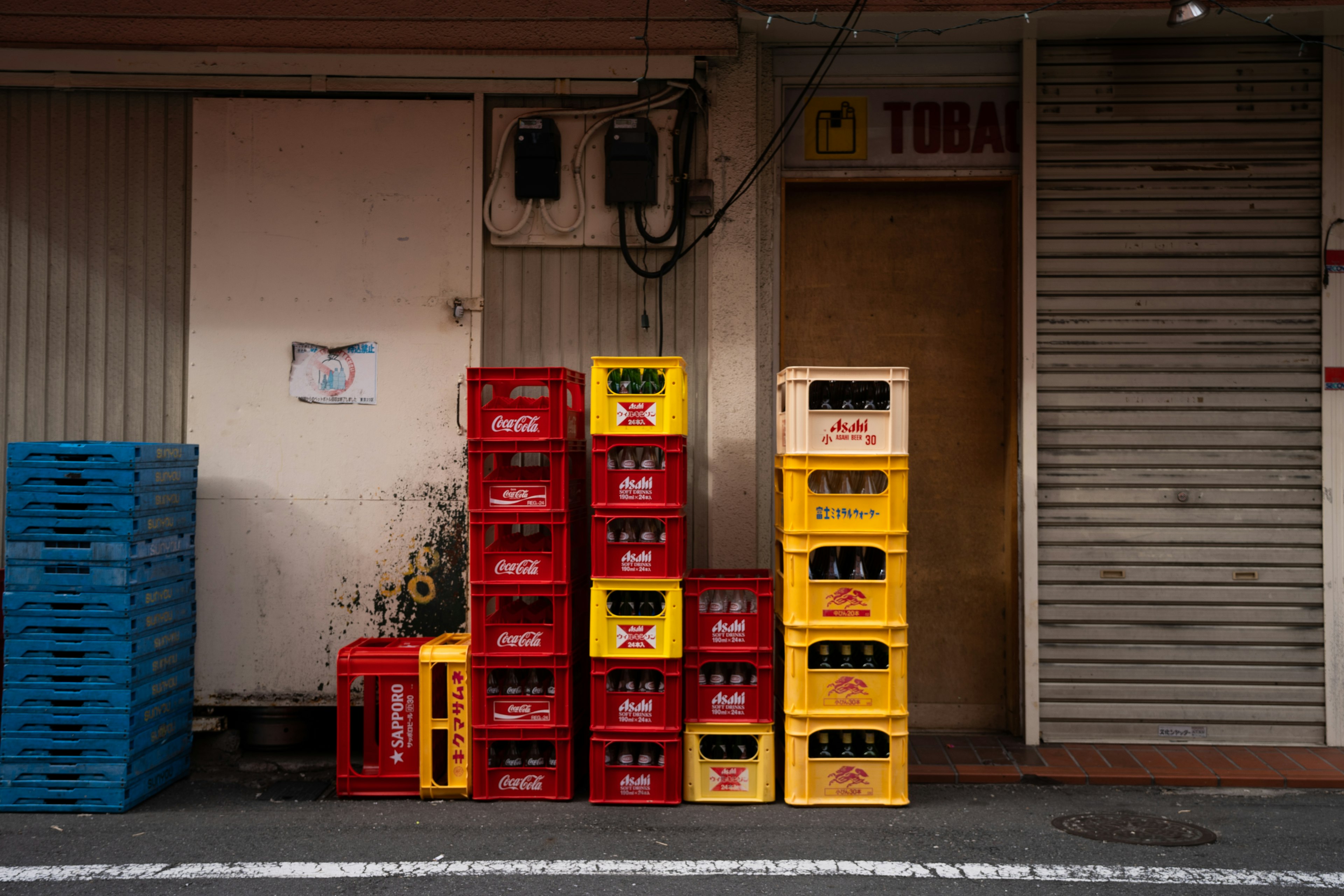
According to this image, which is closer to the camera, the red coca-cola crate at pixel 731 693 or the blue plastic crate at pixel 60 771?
the blue plastic crate at pixel 60 771

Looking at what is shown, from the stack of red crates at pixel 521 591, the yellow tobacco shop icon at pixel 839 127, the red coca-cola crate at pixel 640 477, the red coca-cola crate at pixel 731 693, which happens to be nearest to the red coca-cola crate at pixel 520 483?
the stack of red crates at pixel 521 591

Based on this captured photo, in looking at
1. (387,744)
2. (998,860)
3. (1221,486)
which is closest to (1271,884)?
(998,860)

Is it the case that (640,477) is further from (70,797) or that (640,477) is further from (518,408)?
(70,797)

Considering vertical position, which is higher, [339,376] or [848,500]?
[339,376]

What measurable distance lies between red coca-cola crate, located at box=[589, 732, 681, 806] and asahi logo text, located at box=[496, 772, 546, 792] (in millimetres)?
339

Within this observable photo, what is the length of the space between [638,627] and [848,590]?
125cm

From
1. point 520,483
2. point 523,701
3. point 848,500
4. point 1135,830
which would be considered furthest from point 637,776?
point 1135,830

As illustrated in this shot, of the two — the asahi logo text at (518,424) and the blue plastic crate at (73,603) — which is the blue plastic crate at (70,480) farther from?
the asahi logo text at (518,424)

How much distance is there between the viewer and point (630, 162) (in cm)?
642

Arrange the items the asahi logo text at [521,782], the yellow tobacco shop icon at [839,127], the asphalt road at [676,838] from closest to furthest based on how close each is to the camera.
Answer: the asphalt road at [676,838], the asahi logo text at [521,782], the yellow tobacco shop icon at [839,127]

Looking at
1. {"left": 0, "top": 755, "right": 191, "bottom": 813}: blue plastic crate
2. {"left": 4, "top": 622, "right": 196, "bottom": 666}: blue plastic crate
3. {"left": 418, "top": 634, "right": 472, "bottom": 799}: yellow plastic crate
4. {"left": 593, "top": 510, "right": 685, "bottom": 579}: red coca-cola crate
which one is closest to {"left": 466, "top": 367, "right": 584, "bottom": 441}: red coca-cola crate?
{"left": 593, "top": 510, "right": 685, "bottom": 579}: red coca-cola crate

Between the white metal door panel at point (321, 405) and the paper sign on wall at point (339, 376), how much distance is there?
0.17 feet

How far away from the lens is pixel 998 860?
15.0 feet

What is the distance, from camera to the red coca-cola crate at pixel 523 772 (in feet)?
17.9
